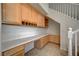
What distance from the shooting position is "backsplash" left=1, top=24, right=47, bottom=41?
3.64 ft

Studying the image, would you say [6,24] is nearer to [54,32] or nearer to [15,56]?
[15,56]

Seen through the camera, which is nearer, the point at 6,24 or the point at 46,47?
the point at 6,24

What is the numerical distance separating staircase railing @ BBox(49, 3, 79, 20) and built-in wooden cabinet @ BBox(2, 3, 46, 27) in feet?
0.46

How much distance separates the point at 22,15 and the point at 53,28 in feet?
1.00

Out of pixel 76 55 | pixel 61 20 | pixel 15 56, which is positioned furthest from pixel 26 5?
pixel 76 55

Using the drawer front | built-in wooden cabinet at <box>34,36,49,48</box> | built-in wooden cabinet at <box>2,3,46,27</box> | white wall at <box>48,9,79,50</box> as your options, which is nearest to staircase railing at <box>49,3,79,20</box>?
white wall at <box>48,9,79,50</box>

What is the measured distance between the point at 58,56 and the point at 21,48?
12.9 inches

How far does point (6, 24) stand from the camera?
1095 mm

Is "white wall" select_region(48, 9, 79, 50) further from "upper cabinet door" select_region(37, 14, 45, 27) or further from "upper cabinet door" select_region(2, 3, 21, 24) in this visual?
"upper cabinet door" select_region(2, 3, 21, 24)

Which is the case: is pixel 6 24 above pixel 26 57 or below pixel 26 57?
above

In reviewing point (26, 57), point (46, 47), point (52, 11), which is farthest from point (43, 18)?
point (26, 57)

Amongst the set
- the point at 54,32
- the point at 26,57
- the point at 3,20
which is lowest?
the point at 26,57

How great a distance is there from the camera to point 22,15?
1185 millimetres

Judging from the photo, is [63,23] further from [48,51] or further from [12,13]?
[12,13]
